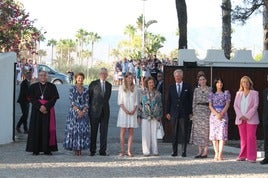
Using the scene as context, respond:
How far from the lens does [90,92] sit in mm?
15820

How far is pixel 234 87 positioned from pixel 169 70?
197 cm

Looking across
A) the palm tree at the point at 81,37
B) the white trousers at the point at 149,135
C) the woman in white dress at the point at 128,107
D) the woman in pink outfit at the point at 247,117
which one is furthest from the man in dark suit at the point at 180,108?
the palm tree at the point at 81,37

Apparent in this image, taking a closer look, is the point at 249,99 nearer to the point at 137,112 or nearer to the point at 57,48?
the point at 137,112

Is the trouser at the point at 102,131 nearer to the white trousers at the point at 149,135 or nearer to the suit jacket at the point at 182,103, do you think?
the white trousers at the point at 149,135

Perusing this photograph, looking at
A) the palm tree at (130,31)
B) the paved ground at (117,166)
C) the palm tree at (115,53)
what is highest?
the palm tree at (130,31)

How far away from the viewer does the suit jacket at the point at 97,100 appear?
15.8m

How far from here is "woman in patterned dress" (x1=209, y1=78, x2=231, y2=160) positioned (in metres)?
15.2

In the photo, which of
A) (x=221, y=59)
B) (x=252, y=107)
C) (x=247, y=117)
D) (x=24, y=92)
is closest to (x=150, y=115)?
(x=247, y=117)

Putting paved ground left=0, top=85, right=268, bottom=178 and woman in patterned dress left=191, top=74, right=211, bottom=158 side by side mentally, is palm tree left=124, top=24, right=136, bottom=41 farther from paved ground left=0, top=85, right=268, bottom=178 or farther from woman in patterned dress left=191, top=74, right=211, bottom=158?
woman in patterned dress left=191, top=74, right=211, bottom=158

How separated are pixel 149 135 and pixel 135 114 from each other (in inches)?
22.8

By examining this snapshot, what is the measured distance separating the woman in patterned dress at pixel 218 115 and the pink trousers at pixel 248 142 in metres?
0.40

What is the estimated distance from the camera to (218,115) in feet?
50.0

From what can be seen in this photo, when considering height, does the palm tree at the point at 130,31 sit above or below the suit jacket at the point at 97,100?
above

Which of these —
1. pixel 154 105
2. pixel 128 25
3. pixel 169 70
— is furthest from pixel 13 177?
pixel 128 25
